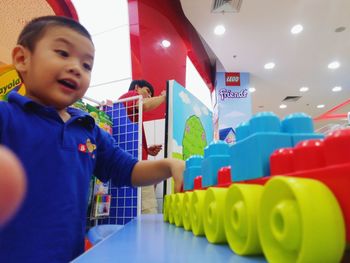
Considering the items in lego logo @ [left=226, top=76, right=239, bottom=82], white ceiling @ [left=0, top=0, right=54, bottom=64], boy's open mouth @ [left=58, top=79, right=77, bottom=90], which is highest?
lego logo @ [left=226, top=76, right=239, bottom=82]

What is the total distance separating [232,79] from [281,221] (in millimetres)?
4290

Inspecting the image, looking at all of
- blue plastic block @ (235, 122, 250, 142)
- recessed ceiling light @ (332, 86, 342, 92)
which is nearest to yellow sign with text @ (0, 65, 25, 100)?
blue plastic block @ (235, 122, 250, 142)

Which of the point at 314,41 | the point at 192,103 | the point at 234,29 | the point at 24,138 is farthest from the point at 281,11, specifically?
the point at 24,138

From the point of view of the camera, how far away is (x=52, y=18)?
0.64 meters

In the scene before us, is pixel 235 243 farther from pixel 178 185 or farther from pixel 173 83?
pixel 173 83

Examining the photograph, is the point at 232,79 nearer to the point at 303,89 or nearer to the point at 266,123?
the point at 303,89

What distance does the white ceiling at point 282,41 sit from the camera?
2.88m

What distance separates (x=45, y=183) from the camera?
1.79ft

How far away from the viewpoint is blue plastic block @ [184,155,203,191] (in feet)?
1.98

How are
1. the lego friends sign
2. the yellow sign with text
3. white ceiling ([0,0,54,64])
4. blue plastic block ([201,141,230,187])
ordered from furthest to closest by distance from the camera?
1. the lego friends sign
2. white ceiling ([0,0,54,64])
3. the yellow sign with text
4. blue plastic block ([201,141,230,187])

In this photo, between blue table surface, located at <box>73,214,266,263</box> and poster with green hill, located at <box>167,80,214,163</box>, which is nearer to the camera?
blue table surface, located at <box>73,214,266,263</box>

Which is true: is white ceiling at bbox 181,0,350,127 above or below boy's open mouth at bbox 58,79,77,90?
above

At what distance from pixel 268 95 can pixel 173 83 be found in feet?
15.0

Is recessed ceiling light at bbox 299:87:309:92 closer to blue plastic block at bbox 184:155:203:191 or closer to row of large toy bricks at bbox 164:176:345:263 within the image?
blue plastic block at bbox 184:155:203:191
